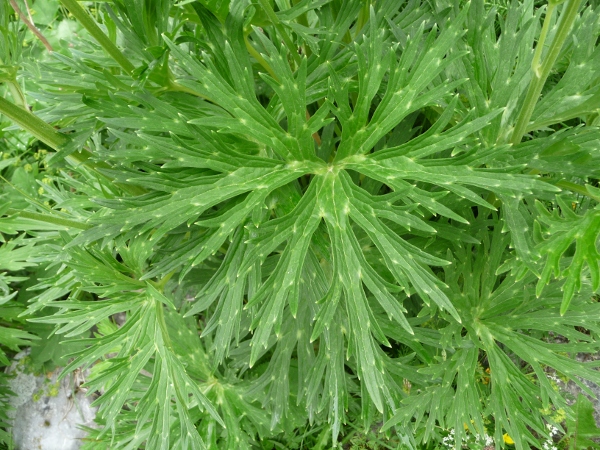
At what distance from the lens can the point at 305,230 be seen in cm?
115

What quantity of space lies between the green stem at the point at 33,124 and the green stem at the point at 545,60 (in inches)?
48.2

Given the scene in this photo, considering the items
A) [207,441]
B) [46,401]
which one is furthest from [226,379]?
[46,401]

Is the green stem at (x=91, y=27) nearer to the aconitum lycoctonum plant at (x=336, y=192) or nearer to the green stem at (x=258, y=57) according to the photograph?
the aconitum lycoctonum plant at (x=336, y=192)

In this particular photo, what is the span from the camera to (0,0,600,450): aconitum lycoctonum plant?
3.68ft

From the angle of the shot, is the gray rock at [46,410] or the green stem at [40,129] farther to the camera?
the gray rock at [46,410]

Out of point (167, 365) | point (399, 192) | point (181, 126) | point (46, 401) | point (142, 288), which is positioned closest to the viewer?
point (399, 192)

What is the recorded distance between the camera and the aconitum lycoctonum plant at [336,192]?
112 cm

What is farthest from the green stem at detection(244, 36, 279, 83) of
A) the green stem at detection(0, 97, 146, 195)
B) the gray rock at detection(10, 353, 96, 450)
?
the gray rock at detection(10, 353, 96, 450)

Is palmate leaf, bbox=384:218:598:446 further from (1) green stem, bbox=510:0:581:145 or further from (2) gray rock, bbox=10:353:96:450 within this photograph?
(2) gray rock, bbox=10:353:96:450

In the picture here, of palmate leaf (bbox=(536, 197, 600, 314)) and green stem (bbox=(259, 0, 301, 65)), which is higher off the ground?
green stem (bbox=(259, 0, 301, 65))

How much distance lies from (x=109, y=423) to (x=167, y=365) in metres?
0.26

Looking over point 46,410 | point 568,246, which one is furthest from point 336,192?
point 46,410

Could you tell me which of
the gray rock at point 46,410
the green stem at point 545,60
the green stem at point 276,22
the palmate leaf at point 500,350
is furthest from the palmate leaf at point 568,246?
the gray rock at point 46,410

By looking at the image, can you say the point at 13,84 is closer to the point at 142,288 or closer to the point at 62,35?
the point at 142,288
